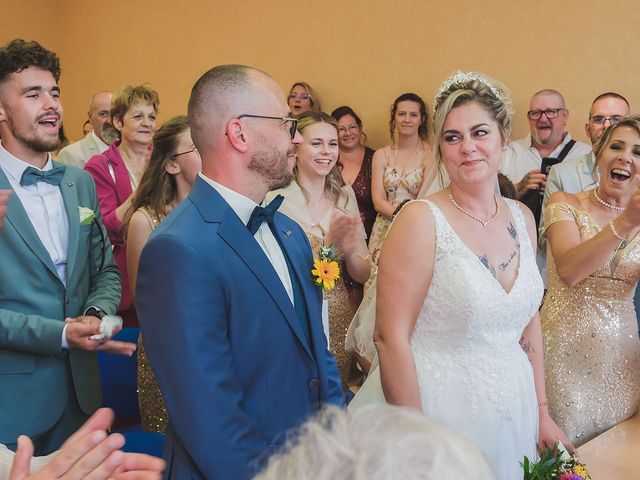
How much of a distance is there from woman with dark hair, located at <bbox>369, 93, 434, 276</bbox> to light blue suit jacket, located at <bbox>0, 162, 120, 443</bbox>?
2.82m

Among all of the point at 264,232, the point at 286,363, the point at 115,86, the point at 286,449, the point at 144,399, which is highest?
the point at 115,86

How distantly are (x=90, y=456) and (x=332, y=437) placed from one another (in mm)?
479

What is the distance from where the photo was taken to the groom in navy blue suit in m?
1.38

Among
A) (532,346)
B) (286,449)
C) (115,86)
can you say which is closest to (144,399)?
(532,346)

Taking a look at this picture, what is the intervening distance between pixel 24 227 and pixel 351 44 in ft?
15.5

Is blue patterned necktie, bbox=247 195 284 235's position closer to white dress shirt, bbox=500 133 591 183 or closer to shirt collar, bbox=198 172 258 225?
shirt collar, bbox=198 172 258 225

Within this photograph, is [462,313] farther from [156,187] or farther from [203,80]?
[156,187]

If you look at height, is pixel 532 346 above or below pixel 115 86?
below

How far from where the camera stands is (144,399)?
2.62 metres

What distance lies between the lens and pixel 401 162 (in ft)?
17.1

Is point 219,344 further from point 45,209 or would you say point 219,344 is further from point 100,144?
point 100,144

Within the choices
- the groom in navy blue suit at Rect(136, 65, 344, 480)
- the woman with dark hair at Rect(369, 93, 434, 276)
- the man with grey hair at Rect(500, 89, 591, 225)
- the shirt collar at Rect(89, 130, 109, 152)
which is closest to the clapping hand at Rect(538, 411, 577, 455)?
the groom in navy blue suit at Rect(136, 65, 344, 480)

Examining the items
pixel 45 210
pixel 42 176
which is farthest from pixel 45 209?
pixel 42 176

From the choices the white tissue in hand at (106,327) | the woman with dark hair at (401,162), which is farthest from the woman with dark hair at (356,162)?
the white tissue in hand at (106,327)
